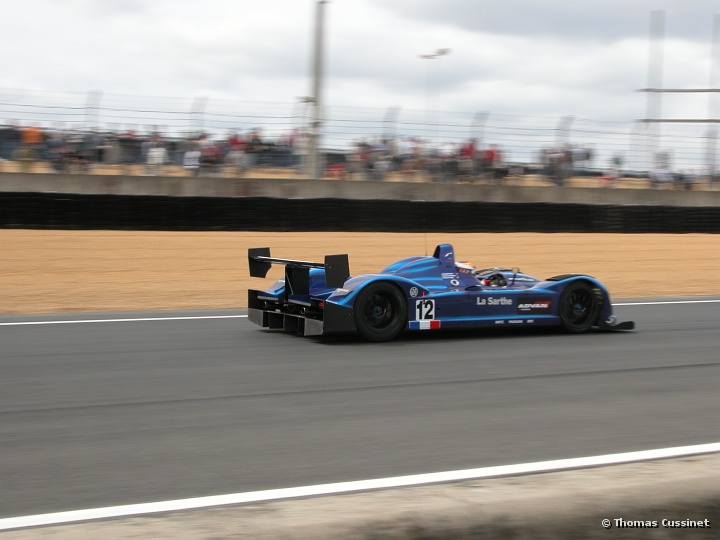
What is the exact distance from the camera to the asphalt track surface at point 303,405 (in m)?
4.00

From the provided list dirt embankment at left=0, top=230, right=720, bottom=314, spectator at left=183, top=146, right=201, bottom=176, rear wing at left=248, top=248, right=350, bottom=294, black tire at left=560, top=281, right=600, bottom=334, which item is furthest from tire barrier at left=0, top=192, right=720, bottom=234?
rear wing at left=248, top=248, right=350, bottom=294

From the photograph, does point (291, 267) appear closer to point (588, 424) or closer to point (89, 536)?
point (588, 424)

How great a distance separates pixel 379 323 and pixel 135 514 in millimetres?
4649

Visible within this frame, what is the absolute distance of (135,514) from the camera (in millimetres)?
3350

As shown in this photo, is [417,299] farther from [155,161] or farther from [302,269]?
[155,161]

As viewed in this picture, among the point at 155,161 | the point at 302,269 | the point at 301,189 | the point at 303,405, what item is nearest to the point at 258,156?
the point at 301,189

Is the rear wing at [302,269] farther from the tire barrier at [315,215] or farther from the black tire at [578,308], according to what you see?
the tire barrier at [315,215]

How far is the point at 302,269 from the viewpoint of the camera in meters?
8.05

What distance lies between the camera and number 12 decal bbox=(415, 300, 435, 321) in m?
7.91

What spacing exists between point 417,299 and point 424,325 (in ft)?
0.80

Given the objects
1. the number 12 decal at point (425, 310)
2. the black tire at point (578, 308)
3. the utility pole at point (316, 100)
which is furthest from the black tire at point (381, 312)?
the utility pole at point (316, 100)

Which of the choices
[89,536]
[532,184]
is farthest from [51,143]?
[89,536]

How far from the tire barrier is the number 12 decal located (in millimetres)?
7857

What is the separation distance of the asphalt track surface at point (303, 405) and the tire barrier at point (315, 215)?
23.9 feet
